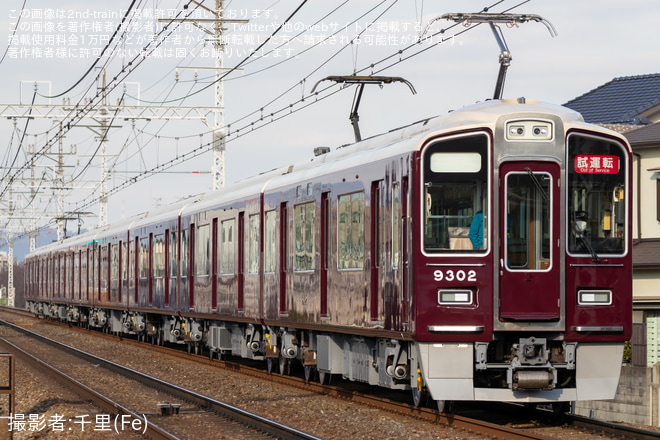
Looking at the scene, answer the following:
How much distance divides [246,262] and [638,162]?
1068cm

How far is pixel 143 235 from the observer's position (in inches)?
1065

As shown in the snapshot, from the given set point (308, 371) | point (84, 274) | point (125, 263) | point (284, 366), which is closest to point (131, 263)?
point (125, 263)

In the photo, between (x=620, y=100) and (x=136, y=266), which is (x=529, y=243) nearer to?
(x=136, y=266)

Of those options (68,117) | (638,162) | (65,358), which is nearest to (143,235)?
(65,358)

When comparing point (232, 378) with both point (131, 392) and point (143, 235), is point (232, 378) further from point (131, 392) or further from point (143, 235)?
point (143, 235)

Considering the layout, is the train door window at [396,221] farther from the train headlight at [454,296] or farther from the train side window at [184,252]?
the train side window at [184,252]

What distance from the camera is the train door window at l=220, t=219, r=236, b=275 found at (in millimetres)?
19062

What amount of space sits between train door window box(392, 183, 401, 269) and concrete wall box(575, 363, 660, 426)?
9.04m

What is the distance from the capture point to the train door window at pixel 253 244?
57.6ft

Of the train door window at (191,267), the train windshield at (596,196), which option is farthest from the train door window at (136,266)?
the train windshield at (596,196)

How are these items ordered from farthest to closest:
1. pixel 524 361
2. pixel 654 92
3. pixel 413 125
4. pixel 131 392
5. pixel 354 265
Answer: pixel 654 92
pixel 131 392
pixel 354 265
pixel 413 125
pixel 524 361

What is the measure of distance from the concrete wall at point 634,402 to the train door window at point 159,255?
32.1 feet

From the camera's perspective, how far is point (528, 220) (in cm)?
1111

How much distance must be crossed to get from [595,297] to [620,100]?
73.3ft
